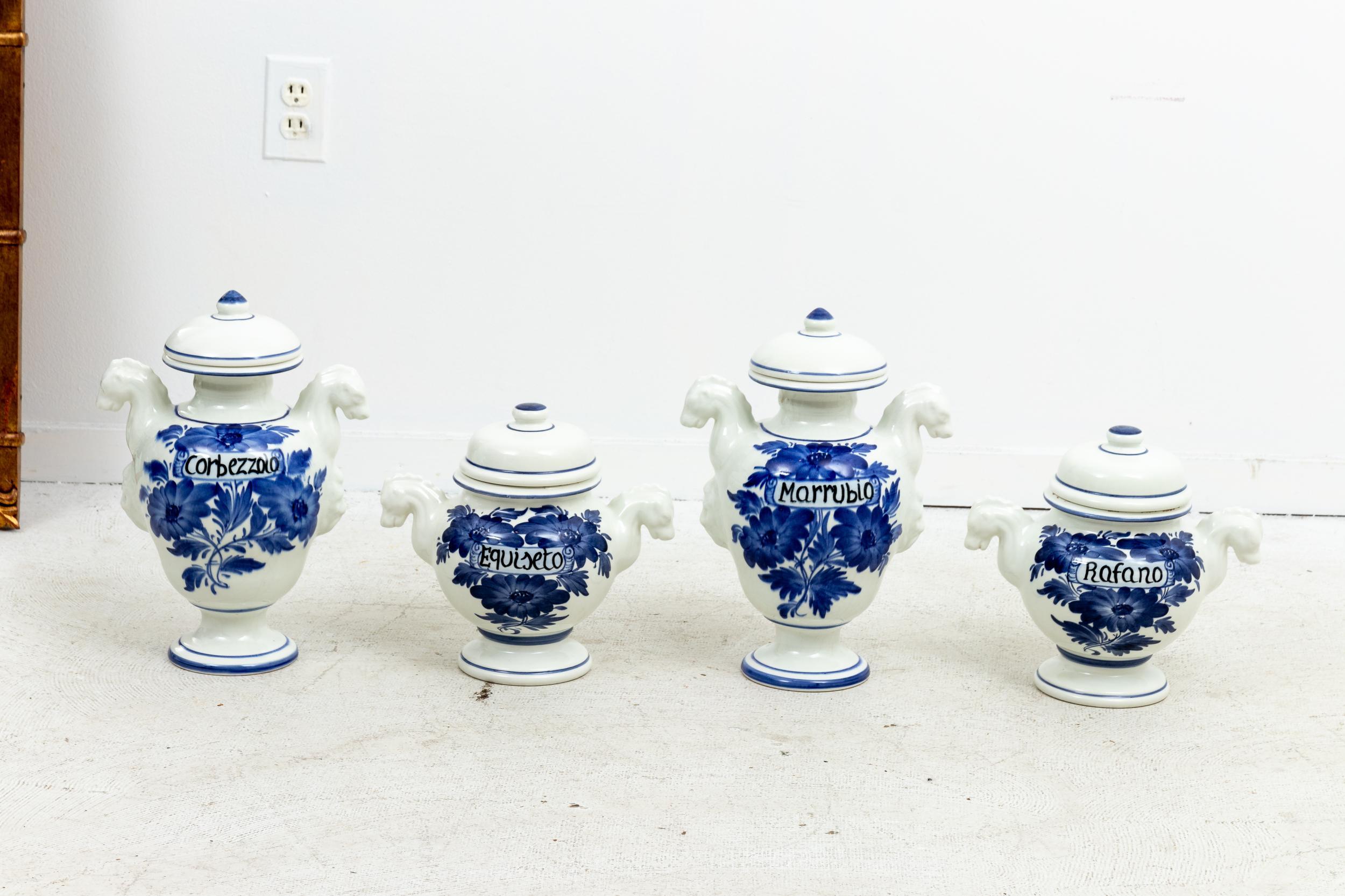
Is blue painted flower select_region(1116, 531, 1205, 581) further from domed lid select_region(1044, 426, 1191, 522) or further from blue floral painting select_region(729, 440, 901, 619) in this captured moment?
blue floral painting select_region(729, 440, 901, 619)

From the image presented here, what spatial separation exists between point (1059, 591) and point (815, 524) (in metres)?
0.34

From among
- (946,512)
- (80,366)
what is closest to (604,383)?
(946,512)

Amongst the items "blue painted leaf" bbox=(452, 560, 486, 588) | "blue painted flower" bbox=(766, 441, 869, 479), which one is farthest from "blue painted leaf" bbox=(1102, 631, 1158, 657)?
"blue painted leaf" bbox=(452, 560, 486, 588)

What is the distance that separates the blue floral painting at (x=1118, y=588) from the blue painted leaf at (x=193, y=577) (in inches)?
43.9

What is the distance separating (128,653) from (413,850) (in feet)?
2.39

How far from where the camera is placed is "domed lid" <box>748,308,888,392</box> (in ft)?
6.70

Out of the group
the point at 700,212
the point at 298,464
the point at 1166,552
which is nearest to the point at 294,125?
the point at 700,212

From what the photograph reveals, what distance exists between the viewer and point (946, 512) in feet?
10.2

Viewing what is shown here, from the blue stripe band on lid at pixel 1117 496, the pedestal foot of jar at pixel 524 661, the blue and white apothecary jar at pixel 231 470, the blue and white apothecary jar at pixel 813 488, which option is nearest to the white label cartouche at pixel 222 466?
the blue and white apothecary jar at pixel 231 470

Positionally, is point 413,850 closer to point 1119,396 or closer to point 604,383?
point 604,383

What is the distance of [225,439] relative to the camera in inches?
80.4

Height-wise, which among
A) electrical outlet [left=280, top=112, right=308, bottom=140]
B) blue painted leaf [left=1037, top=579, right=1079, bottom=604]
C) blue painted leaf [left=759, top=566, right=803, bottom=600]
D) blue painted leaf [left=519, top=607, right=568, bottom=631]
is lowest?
blue painted leaf [left=519, top=607, right=568, bottom=631]

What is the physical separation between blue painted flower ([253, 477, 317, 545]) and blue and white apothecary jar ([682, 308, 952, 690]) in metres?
0.52

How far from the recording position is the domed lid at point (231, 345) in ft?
6.64
